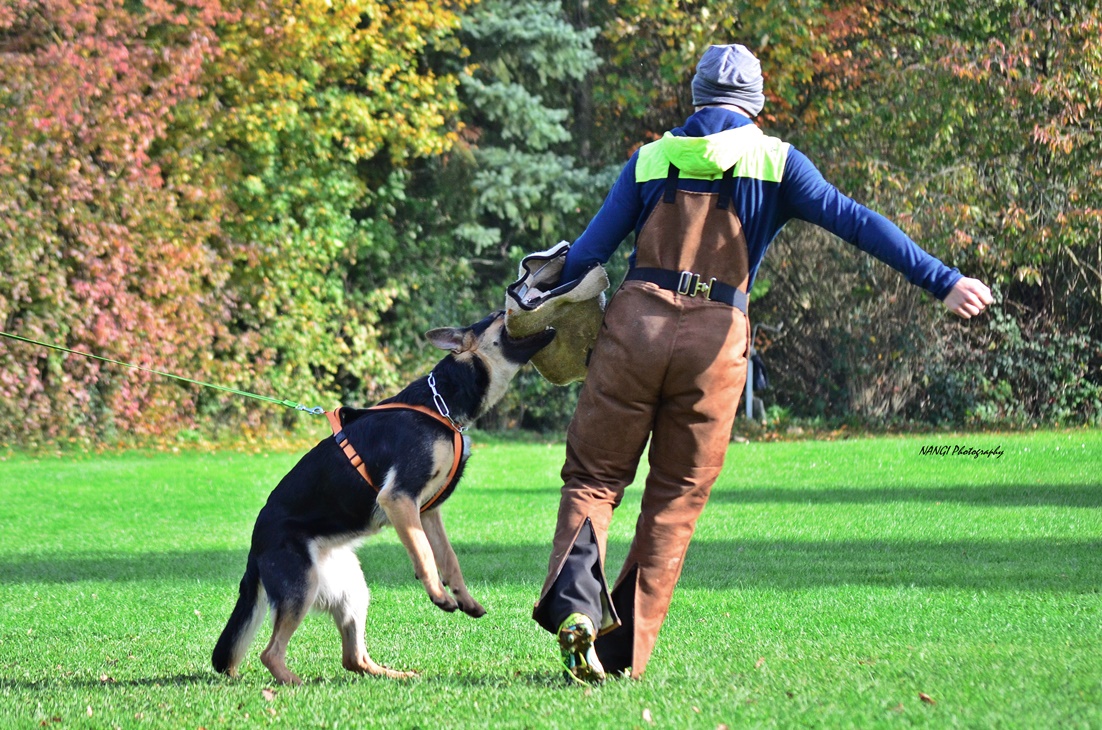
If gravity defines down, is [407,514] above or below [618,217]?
below

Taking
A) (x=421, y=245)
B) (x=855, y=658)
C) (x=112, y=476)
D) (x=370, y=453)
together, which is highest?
(x=370, y=453)

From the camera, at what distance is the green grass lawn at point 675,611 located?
13.7 ft

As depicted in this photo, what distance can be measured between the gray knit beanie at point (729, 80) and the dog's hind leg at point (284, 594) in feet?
7.93

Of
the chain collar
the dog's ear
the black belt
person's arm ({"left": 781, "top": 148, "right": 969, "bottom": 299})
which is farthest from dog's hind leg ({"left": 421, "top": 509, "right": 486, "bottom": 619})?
person's arm ({"left": 781, "top": 148, "right": 969, "bottom": 299})

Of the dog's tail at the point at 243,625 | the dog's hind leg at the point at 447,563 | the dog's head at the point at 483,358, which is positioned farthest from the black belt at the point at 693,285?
the dog's tail at the point at 243,625

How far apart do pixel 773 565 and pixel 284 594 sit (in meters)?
4.04

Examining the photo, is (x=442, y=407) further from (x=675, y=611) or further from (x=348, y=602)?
(x=675, y=611)

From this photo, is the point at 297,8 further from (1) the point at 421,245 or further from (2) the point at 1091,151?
(2) the point at 1091,151

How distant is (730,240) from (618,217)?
1.44 feet

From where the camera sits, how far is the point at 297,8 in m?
18.6

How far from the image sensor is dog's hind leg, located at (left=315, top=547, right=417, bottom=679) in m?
5.24

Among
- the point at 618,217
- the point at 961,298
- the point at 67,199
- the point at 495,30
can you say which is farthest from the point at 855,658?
the point at 495,30

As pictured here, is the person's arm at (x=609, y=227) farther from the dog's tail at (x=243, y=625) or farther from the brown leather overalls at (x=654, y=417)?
the dog's tail at (x=243, y=625)

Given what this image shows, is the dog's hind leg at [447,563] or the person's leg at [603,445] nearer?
the person's leg at [603,445]
